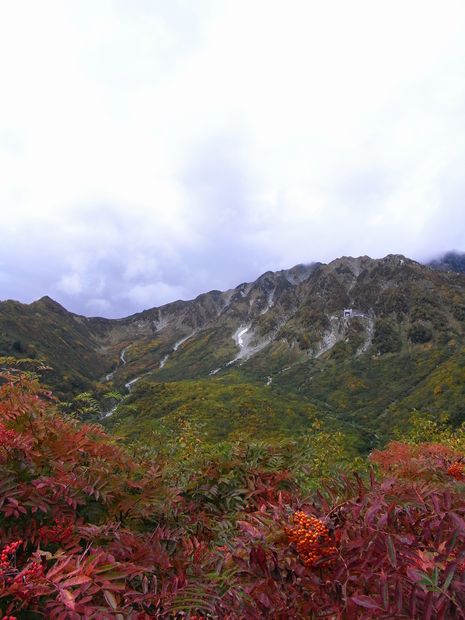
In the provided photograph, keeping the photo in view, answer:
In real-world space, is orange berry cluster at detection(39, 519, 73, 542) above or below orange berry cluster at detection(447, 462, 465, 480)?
above

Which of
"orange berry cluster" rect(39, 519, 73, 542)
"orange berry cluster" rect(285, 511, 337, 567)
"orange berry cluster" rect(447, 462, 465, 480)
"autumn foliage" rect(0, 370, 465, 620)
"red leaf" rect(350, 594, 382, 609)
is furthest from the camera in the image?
"orange berry cluster" rect(447, 462, 465, 480)

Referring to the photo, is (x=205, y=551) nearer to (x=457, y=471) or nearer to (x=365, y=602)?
(x=365, y=602)

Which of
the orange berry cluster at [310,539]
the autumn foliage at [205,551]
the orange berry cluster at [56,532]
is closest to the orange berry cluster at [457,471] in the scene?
the autumn foliage at [205,551]

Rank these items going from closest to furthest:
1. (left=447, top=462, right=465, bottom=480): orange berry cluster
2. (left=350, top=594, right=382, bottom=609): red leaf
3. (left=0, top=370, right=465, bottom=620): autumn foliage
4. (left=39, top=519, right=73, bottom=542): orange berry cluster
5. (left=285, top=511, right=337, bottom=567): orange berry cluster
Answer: (left=350, top=594, right=382, bottom=609): red leaf
(left=0, top=370, right=465, bottom=620): autumn foliage
(left=285, top=511, right=337, bottom=567): orange berry cluster
(left=39, top=519, right=73, bottom=542): orange berry cluster
(left=447, top=462, right=465, bottom=480): orange berry cluster

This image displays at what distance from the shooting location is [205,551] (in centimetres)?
327

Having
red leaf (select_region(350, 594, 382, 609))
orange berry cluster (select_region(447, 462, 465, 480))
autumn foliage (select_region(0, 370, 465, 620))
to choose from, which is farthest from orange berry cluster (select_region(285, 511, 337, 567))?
orange berry cluster (select_region(447, 462, 465, 480))

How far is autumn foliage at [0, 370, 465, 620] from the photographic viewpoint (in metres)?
1.92

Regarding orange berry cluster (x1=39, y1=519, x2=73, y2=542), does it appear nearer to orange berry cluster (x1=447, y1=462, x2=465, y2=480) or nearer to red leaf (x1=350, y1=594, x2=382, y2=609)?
red leaf (x1=350, y1=594, x2=382, y2=609)

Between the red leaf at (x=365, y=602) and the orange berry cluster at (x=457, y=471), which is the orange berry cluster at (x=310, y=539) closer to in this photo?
the red leaf at (x=365, y=602)

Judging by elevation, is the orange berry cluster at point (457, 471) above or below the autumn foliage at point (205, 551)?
below

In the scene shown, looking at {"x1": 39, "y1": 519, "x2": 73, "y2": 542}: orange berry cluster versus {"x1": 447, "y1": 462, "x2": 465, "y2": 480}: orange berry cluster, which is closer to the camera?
{"x1": 39, "y1": 519, "x2": 73, "y2": 542}: orange berry cluster

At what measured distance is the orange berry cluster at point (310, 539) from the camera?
2.18 metres

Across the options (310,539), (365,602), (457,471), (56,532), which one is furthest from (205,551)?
(457,471)

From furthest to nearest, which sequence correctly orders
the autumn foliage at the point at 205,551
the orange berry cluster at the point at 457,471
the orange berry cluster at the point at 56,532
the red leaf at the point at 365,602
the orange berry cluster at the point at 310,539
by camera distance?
the orange berry cluster at the point at 457,471, the orange berry cluster at the point at 56,532, the orange berry cluster at the point at 310,539, the autumn foliage at the point at 205,551, the red leaf at the point at 365,602
